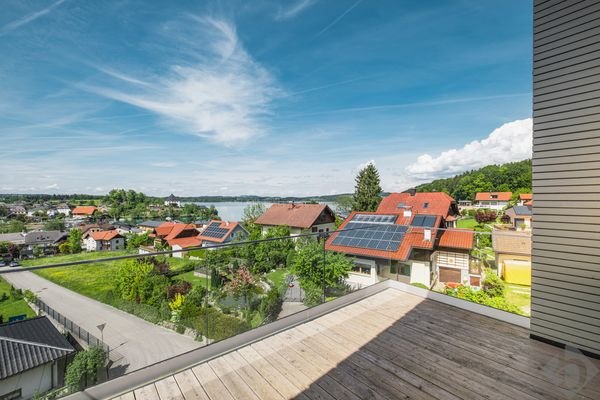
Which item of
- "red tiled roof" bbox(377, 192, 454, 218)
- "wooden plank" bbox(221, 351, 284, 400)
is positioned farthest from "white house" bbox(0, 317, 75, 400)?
"red tiled roof" bbox(377, 192, 454, 218)

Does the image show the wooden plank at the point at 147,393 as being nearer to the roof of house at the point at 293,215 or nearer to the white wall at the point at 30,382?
the white wall at the point at 30,382

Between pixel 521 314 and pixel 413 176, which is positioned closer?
pixel 521 314

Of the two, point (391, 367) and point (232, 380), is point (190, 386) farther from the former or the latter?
point (391, 367)

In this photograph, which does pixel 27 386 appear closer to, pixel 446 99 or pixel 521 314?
pixel 521 314

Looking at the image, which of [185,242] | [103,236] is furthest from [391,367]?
[103,236]

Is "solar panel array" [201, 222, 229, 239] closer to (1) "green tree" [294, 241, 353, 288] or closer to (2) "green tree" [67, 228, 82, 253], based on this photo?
(1) "green tree" [294, 241, 353, 288]

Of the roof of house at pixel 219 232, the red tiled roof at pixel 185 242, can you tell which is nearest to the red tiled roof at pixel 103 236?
the red tiled roof at pixel 185 242

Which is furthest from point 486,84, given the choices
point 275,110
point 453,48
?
point 275,110
